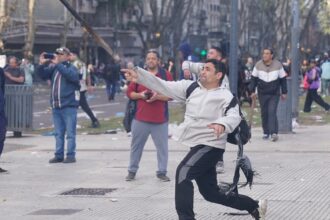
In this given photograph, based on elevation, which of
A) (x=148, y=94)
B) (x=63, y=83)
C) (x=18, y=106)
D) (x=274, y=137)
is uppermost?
(x=148, y=94)

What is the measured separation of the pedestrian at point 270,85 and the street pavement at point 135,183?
0.41 metres

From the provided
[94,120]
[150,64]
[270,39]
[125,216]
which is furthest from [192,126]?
[270,39]

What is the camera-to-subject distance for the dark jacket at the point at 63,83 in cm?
1441

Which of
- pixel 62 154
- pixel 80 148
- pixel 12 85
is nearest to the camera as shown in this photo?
pixel 62 154

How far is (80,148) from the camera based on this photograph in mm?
17047

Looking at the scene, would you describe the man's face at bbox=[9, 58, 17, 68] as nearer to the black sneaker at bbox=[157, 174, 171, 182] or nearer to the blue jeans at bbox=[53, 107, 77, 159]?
the blue jeans at bbox=[53, 107, 77, 159]

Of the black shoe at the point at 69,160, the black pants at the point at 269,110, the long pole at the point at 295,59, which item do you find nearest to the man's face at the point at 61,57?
the black shoe at the point at 69,160

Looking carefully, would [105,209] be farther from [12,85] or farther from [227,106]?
[12,85]

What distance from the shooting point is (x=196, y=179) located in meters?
8.82

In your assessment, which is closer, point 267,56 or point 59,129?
point 59,129

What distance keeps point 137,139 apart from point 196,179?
144 inches

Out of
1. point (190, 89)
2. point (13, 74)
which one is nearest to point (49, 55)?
point (190, 89)

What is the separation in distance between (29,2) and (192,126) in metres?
38.5

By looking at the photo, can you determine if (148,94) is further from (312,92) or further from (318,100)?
(312,92)
